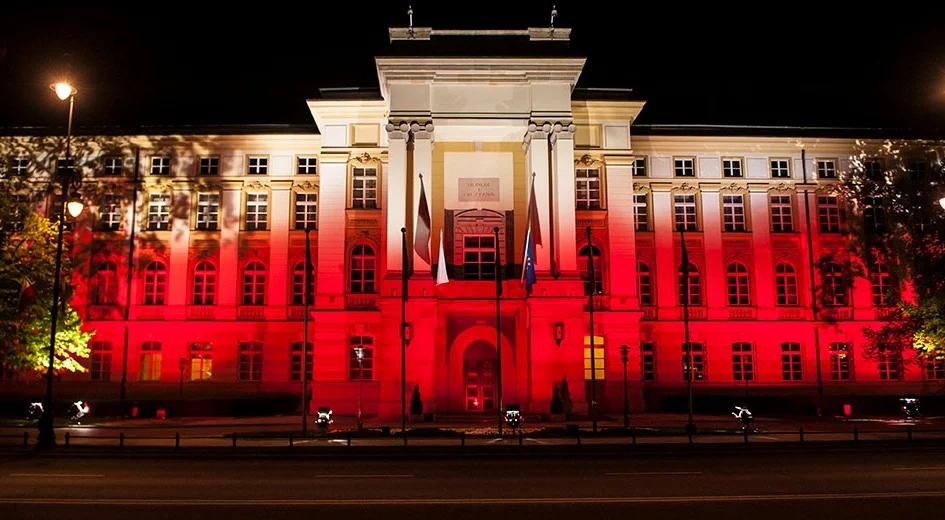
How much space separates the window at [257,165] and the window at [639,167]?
74.5 ft

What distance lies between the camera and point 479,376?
4484 cm

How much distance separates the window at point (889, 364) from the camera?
48.2 m

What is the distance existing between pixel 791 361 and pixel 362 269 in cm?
2643

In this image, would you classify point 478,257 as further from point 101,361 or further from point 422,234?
point 101,361

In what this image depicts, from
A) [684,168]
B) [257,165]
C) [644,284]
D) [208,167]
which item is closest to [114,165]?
[208,167]

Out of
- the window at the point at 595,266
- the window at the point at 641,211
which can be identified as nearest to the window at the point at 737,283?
the window at the point at 641,211

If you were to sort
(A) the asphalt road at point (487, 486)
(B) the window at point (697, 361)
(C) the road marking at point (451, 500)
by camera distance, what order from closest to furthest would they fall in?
(A) the asphalt road at point (487, 486) → (C) the road marking at point (451, 500) → (B) the window at point (697, 361)

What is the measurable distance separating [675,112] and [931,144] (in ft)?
52.0

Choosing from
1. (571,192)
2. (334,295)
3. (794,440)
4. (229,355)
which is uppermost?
(571,192)

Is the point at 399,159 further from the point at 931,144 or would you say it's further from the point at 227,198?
the point at 931,144

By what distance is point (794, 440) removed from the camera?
27453 mm

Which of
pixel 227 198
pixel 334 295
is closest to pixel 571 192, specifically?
pixel 334 295

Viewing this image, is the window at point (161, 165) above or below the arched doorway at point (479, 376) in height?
above

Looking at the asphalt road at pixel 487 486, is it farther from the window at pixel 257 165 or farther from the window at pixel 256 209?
the window at pixel 257 165
